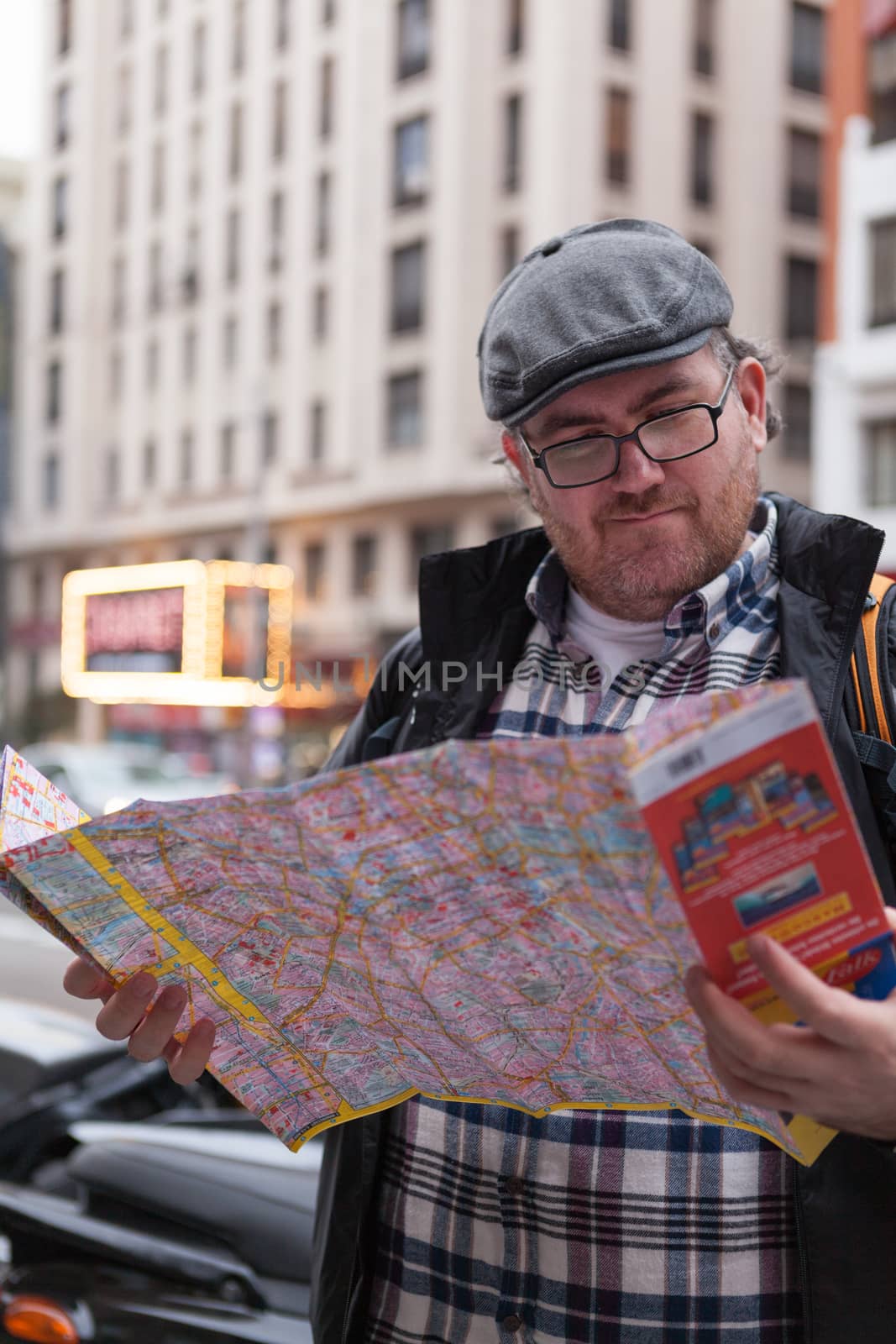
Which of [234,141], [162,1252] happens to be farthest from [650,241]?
[234,141]

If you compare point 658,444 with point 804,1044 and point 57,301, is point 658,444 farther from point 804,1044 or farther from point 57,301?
point 57,301

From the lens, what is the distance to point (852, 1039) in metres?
0.99

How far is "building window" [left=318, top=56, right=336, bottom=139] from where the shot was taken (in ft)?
90.6

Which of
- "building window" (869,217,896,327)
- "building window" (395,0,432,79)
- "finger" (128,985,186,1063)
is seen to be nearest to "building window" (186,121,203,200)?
"building window" (395,0,432,79)

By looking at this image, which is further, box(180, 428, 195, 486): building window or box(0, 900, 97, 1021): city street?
box(180, 428, 195, 486): building window

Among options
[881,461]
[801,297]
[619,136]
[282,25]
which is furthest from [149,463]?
[881,461]

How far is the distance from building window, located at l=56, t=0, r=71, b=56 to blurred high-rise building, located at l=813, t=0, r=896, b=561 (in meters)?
24.8

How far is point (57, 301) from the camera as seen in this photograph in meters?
35.7

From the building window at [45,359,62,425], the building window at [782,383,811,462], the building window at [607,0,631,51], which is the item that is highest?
the building window at [607,0,631,51]

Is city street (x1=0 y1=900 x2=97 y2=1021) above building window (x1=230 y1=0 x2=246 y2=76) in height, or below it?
below

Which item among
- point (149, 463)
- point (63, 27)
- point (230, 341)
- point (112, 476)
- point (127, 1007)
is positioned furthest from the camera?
point (63, 27)

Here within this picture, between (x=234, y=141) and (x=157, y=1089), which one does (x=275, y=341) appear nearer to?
(x=234, y=141)

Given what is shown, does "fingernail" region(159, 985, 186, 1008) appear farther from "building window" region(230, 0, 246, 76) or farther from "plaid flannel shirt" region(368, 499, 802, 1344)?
"building window" region(230, 0, 246, 76)

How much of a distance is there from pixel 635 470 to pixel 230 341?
29.8 meters
